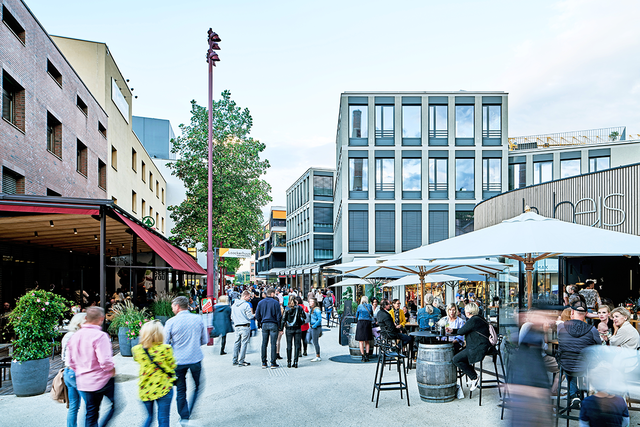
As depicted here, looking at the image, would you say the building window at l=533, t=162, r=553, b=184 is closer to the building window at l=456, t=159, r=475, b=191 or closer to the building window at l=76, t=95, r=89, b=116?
the building window at l=456, t=159, r=475, b=191

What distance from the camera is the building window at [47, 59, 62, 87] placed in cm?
1762

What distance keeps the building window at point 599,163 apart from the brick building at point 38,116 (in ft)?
106

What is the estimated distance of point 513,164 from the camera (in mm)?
36750

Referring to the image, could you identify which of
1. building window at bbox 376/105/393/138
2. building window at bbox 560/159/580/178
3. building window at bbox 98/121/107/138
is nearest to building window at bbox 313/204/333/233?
building window at bbox 376/105/393/138

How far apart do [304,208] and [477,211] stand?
37.3 m

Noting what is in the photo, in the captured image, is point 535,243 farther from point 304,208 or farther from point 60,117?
point 304,208

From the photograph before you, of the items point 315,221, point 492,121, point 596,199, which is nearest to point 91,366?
point 596,199

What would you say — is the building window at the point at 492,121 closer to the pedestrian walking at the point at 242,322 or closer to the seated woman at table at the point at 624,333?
the pedestrian walking at the point at 242,322

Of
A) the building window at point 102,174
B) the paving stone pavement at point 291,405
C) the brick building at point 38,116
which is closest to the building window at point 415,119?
the building window at point 102,174

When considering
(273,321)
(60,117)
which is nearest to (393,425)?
(273,321)

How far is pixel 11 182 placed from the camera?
14.5 metres

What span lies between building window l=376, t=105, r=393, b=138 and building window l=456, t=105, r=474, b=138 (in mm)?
4838

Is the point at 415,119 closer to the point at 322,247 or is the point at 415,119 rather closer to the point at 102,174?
the point at 102,174

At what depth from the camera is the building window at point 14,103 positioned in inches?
576
